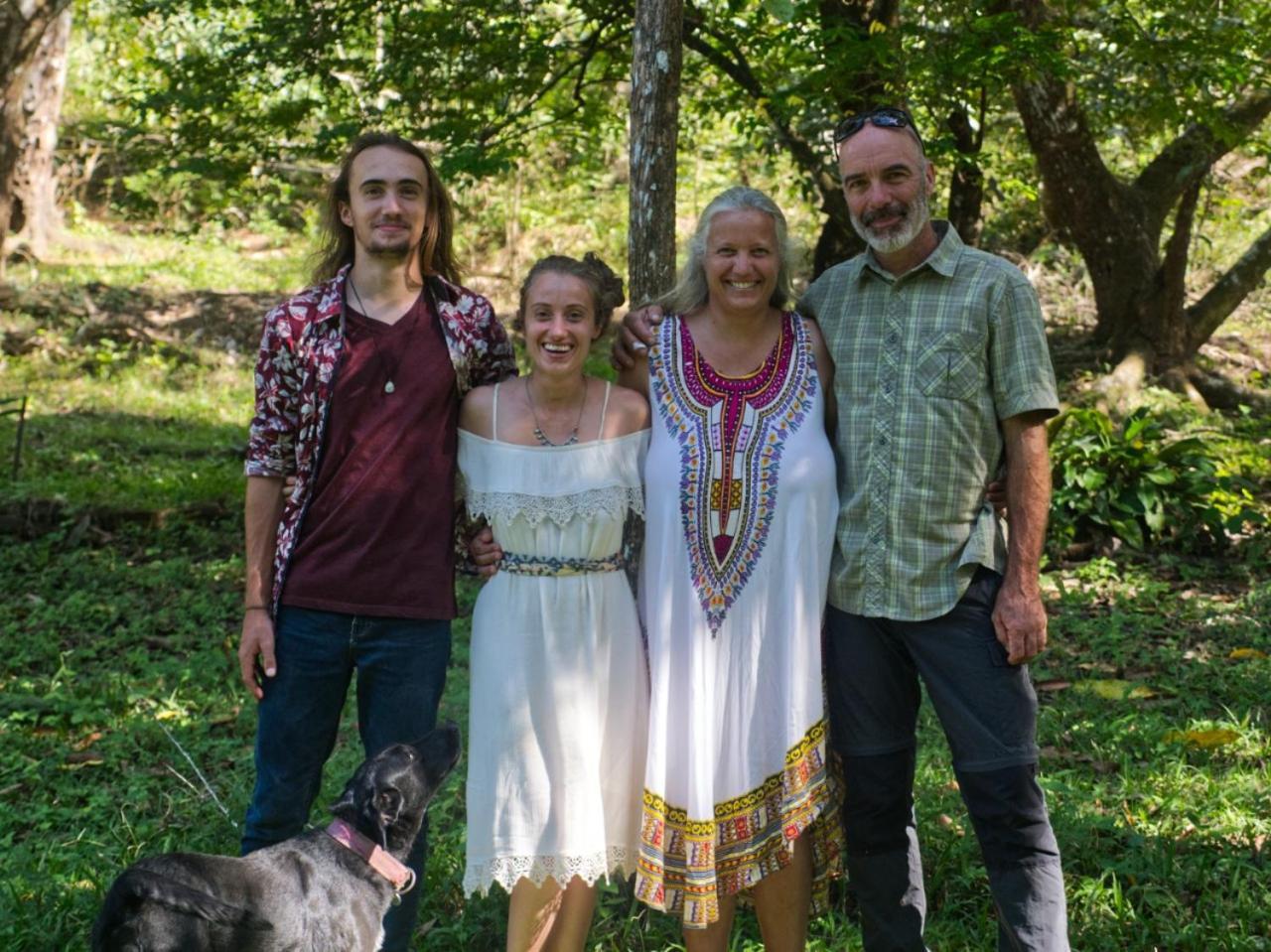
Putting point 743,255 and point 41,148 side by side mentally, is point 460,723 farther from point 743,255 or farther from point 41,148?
point 41,148

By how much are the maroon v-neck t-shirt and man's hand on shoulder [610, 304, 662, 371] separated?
51 cm

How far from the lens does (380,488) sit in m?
3.14

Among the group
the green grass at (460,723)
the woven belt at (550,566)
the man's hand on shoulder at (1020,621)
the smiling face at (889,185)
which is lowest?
the green grass at (460,723)

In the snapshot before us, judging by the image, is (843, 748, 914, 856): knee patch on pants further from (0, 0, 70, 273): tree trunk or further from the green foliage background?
(0, 0, 70, 273): tree trunk

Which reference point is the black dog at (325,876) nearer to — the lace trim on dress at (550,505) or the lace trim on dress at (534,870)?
the lace trim on dress at (534,870)

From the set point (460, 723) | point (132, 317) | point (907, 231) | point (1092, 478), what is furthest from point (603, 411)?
point (132, 317)

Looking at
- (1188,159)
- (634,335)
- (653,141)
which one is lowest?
(634,335)

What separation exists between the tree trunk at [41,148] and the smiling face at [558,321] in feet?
44.6

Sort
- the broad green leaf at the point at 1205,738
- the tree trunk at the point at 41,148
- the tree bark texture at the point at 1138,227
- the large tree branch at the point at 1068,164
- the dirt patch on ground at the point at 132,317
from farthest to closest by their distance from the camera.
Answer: the tree trunk at the point at 41,148, the dirt patch on ground at the point at 132,317, the tree bark texture at the point at 1138,227, the large tree branch at the point at 1068,164, the broad green leaf at the point at 1205,738

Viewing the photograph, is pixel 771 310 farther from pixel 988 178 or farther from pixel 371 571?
pixel 988 178

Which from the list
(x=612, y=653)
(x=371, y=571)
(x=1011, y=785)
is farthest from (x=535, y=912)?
(x=1011, y=785)

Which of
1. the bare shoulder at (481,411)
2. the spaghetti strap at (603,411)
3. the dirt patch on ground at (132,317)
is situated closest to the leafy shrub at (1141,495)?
the spaghetti strap at (603,411)

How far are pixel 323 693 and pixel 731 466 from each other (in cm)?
116

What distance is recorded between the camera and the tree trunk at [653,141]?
4422mm
